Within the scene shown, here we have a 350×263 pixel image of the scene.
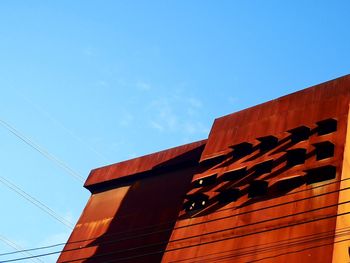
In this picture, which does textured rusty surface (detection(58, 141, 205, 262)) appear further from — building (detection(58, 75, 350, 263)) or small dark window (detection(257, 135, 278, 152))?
small dark window (detection(257, 135, 278, 152))

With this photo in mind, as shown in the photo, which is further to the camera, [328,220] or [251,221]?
[251,221]

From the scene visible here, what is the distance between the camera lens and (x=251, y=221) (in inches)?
692

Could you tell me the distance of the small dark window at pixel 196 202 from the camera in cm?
2042

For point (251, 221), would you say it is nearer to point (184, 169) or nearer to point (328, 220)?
point (328, 220)

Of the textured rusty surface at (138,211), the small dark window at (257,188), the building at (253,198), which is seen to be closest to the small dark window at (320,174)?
the building at (253,198)

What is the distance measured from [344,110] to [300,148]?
2.49m

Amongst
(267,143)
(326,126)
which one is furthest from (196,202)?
(326,126)

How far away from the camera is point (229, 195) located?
1978cm

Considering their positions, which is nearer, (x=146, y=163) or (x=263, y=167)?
(x=263, y=167)

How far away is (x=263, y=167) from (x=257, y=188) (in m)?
1.19

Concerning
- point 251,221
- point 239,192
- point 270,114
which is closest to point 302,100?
point 270,114

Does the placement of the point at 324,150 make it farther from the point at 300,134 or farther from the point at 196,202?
the point at 196,202

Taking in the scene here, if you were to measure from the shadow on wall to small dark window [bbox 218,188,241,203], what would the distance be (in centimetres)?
454

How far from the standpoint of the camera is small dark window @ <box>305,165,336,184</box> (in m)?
17.2
